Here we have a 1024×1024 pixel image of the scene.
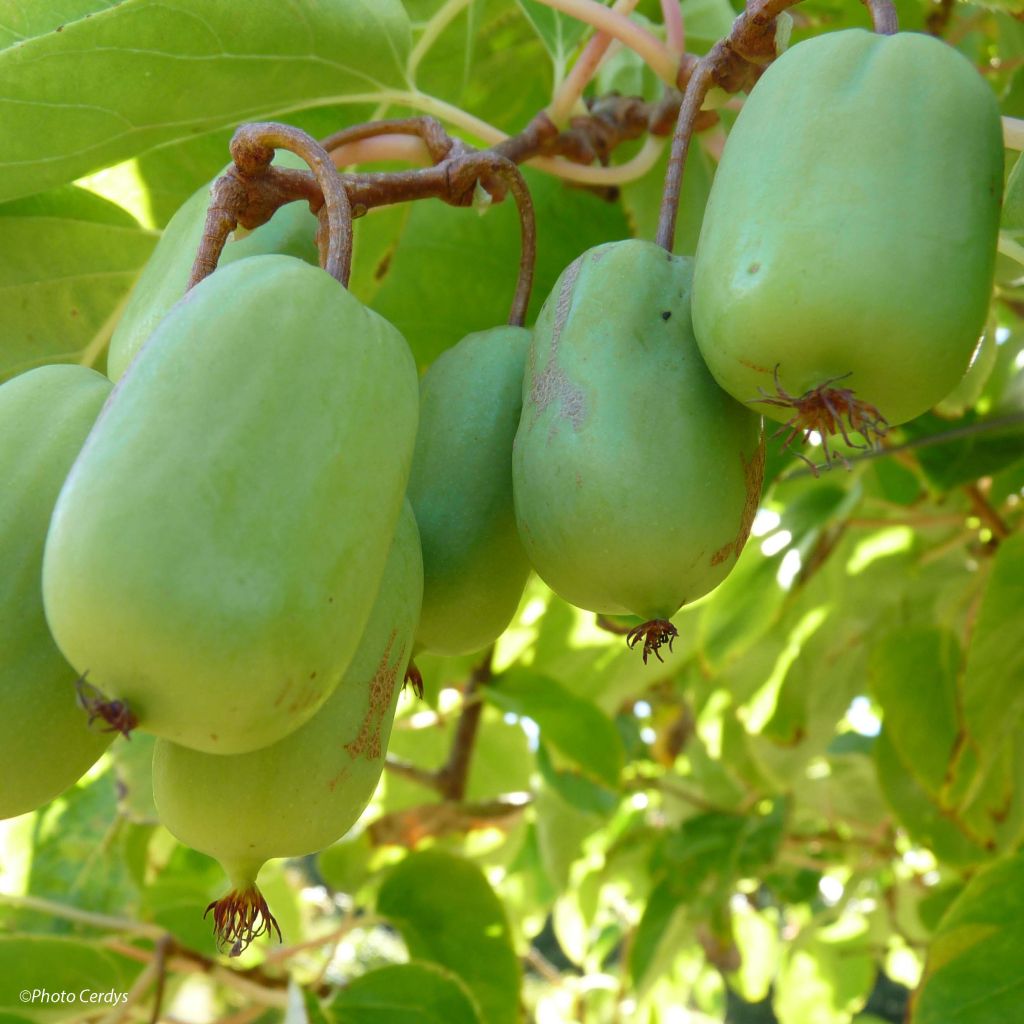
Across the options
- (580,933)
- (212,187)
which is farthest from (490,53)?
(580,933)

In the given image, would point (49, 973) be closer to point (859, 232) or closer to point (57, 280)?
point (57, 280)

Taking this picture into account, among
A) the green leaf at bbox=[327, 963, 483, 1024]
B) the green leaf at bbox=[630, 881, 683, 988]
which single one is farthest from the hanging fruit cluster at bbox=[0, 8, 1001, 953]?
the green leaf at bbox=[630, 881, 683, 988]

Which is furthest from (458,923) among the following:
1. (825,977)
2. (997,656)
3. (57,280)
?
(825,977)

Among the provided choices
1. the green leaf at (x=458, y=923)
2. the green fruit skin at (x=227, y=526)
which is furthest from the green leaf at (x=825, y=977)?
the green fruit skin at (x=227, y=526)

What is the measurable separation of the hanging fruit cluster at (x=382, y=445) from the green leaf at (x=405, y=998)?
653mm

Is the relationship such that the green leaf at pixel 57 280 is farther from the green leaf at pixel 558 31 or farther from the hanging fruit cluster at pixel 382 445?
the green leaf at pixel 558 31

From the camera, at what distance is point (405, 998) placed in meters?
1.24

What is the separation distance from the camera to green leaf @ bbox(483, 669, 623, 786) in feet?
5.52

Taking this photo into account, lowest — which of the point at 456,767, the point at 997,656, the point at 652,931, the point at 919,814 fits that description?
the point at 652,931

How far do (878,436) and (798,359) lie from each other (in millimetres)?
70

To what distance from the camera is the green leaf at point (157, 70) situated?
0.77 meters

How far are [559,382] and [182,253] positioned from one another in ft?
0.82

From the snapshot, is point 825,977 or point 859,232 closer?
point 859,232

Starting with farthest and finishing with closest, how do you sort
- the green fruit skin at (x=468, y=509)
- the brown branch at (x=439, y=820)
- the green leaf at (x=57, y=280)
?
the brown branch at (x=439, y=820) → the green leaf at (x=57, y=280) → the green fruit skin at (x=468, y=509)
